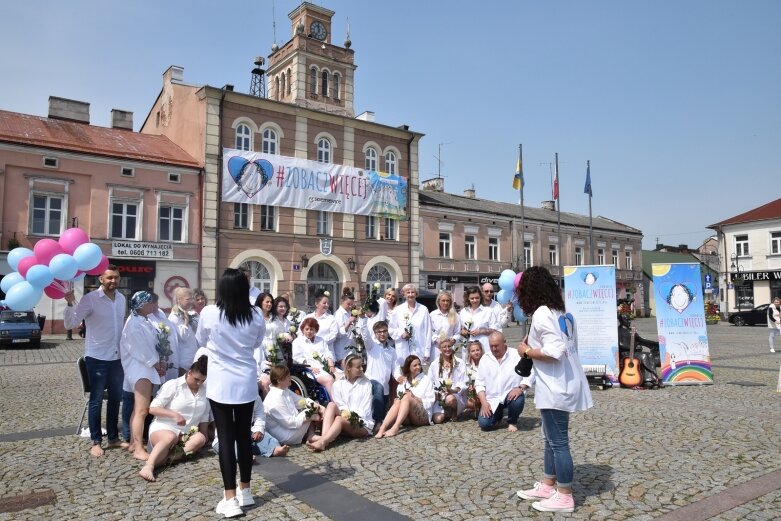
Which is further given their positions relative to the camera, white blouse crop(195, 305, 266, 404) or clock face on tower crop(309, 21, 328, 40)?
clock face on tower crop(309, 21, 328, 40)

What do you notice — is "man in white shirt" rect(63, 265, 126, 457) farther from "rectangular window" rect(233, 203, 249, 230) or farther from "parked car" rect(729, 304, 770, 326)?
"parked car" rect(729, 304, 770, 326)

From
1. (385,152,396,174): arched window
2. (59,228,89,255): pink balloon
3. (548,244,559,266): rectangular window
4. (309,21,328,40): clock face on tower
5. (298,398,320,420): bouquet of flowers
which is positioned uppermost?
(309,21,328,40): clock face on tower

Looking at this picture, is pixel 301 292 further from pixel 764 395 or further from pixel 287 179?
pixel 764 395

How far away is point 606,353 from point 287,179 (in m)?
20.0

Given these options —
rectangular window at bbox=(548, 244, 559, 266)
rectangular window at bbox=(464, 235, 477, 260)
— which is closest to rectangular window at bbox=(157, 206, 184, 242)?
rectangular window at bbox=(464, 235, 477, 260)

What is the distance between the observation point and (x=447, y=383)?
7680mm

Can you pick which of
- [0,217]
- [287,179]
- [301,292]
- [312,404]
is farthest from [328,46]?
[312,404]

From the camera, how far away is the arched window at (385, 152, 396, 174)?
104 ft

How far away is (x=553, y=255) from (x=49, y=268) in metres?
39.5

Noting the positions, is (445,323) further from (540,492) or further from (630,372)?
(540,492)

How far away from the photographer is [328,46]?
32.7 metres

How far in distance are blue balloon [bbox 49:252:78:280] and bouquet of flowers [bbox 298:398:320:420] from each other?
2921mm

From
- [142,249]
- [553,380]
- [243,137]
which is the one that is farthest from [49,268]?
[243,137]

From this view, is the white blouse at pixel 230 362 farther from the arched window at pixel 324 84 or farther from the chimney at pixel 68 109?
the arched window at pixel 324 84
